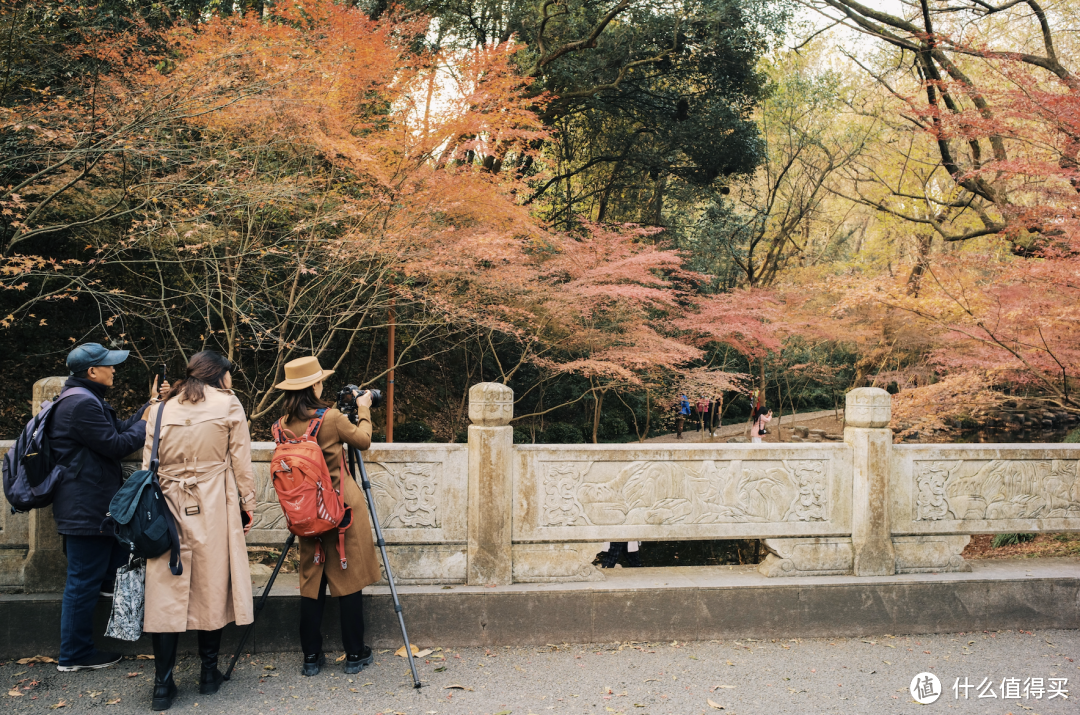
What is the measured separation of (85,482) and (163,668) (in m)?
0.96

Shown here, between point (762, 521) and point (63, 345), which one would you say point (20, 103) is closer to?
point (63, 345)

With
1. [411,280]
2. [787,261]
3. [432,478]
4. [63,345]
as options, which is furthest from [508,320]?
[787,261]

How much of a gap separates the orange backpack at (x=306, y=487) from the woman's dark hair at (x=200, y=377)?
1.23 ft

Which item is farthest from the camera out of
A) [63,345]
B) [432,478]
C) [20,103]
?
[63,345]

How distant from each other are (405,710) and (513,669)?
0.67 metres

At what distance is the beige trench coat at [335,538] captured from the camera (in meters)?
3.16

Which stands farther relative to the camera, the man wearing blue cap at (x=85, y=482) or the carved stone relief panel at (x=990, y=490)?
the carved stone relief panel at (x=990, y=490)

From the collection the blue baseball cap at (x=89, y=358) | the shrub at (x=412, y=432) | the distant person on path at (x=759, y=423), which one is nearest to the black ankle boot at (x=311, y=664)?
the blue baseball cap at (x=89, y=358)

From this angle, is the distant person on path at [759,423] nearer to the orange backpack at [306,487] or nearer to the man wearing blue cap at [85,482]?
the orange backpack at [306,487]

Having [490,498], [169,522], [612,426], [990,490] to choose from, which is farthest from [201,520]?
[612,426]

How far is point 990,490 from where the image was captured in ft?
13.7

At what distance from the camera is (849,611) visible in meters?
4.00

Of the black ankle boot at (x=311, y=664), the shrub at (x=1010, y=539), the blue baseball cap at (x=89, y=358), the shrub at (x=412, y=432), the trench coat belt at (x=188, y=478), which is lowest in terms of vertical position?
the shrub at (x=1010, y=539)

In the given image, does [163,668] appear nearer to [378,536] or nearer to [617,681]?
[378,536]
